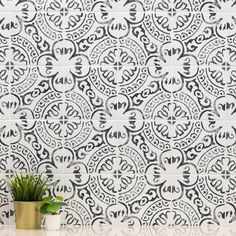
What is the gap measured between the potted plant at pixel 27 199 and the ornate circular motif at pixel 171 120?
477 millimetres

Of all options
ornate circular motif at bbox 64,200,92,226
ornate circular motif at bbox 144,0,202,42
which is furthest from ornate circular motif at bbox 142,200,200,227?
ornate circular motif at bbox 144,0,202,42

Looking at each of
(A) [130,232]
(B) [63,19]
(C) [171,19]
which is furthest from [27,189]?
(C) [171,19]

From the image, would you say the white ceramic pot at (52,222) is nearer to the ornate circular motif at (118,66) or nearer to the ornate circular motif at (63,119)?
the ornate circular motif at (63,119)

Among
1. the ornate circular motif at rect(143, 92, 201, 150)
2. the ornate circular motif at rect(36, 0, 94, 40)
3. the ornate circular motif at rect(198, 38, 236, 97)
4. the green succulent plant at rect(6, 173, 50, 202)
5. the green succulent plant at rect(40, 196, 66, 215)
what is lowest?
the green succulent plant at rect(40, 196, 66, 215)

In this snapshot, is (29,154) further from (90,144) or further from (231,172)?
(231,172)

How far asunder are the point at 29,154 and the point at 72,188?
217 mm

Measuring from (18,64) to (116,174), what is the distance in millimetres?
588

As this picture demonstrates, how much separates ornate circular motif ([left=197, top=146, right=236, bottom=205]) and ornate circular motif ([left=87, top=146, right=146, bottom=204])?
242mm

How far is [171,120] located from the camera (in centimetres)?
200

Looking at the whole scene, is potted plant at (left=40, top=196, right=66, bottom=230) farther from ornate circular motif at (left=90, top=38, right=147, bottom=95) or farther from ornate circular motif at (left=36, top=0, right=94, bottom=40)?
ornate circular motif at (left=36, top=0, right=94, bottom=40)

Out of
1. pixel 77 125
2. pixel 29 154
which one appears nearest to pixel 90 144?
pixel 77 125

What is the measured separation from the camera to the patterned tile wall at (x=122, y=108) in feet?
6.51

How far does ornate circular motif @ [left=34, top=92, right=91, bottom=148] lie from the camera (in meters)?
1.99

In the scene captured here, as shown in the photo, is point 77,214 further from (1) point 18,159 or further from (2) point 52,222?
(1) point 18,159
